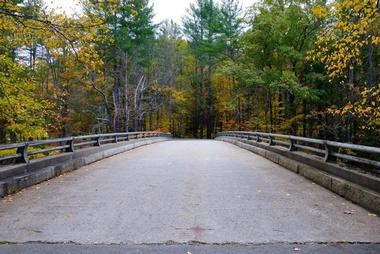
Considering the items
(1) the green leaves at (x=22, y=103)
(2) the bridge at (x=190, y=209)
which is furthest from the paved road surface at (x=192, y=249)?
(1) the green leaves at (x=22, y=103)

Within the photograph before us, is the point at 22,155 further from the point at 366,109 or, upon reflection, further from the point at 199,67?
the point at 199,67

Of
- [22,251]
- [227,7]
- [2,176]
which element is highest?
[227,7]

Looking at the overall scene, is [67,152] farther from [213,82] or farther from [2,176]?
[213,82]

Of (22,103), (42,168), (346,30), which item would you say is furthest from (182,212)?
(22,103)

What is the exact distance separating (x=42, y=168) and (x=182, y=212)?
4577 millimetres

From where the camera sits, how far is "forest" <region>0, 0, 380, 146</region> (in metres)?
7.84

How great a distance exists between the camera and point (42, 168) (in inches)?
310

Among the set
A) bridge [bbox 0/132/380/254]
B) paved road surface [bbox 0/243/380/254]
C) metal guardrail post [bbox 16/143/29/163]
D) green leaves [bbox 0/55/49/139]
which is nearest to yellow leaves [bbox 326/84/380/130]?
bridge [bbox 0/132/380/254]

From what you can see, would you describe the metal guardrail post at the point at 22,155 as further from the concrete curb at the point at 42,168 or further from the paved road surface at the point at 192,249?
the paved road surface at the point at 192,249

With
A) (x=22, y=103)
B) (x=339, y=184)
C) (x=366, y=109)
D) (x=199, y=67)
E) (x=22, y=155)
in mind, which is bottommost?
(x=339, y=184)

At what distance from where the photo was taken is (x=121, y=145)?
618 inches

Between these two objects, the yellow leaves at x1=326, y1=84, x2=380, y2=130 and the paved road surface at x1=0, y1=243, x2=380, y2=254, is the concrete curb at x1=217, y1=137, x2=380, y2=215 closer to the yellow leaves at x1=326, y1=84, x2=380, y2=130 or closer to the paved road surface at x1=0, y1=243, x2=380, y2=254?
the paved road surface at x1=0, y1=243, x2=380, y2=254

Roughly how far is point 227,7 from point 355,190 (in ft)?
113

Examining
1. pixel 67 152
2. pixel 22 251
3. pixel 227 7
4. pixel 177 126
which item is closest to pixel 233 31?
pixel 227 7
